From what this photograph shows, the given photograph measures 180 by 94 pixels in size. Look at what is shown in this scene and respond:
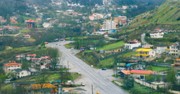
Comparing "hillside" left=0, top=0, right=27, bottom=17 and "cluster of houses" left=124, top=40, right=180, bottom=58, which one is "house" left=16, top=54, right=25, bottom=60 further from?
"hillside" left=0, top=0, right=27, bottom=17

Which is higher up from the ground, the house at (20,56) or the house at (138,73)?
the house at (20,56)

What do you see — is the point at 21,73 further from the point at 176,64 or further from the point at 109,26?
the point at 109,26

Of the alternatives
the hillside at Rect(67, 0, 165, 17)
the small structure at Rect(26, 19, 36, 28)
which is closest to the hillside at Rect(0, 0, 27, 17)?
the small structure at Rect(26, 19, 36, 28)

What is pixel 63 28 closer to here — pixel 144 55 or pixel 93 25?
pixel 93 25

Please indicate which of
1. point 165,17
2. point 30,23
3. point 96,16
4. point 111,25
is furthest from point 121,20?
point 165,17

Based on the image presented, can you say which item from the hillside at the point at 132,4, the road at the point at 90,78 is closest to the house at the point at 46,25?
the hillside at the point at 132,4

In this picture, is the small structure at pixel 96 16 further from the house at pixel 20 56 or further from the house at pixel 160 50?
the house at pixel 160 50

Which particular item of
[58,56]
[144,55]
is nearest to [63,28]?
[58,56]
